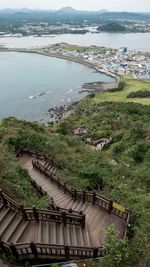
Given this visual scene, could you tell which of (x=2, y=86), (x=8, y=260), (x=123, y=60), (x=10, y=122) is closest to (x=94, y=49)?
(x=123, y=60)

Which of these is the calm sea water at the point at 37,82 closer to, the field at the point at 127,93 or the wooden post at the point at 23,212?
the field at the point at 127,93

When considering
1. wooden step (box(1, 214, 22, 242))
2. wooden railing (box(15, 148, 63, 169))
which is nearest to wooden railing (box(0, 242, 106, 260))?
wooden step (box(1, 214, 22, 242))

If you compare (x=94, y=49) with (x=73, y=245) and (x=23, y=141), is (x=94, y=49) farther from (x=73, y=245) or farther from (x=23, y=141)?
(x=73, y=245)

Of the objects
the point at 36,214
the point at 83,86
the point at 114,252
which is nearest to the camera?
the point at 114,252

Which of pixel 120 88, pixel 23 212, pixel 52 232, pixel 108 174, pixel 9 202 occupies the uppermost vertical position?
pixel 9 202

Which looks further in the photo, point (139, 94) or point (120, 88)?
point (120, 88)

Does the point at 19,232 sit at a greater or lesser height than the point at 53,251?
greater

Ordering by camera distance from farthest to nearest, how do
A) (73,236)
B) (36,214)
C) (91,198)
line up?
(91,198), (73,236), (36,214)

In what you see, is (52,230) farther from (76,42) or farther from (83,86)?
(76,42)

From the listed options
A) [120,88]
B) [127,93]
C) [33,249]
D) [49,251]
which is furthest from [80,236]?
[120,88]
